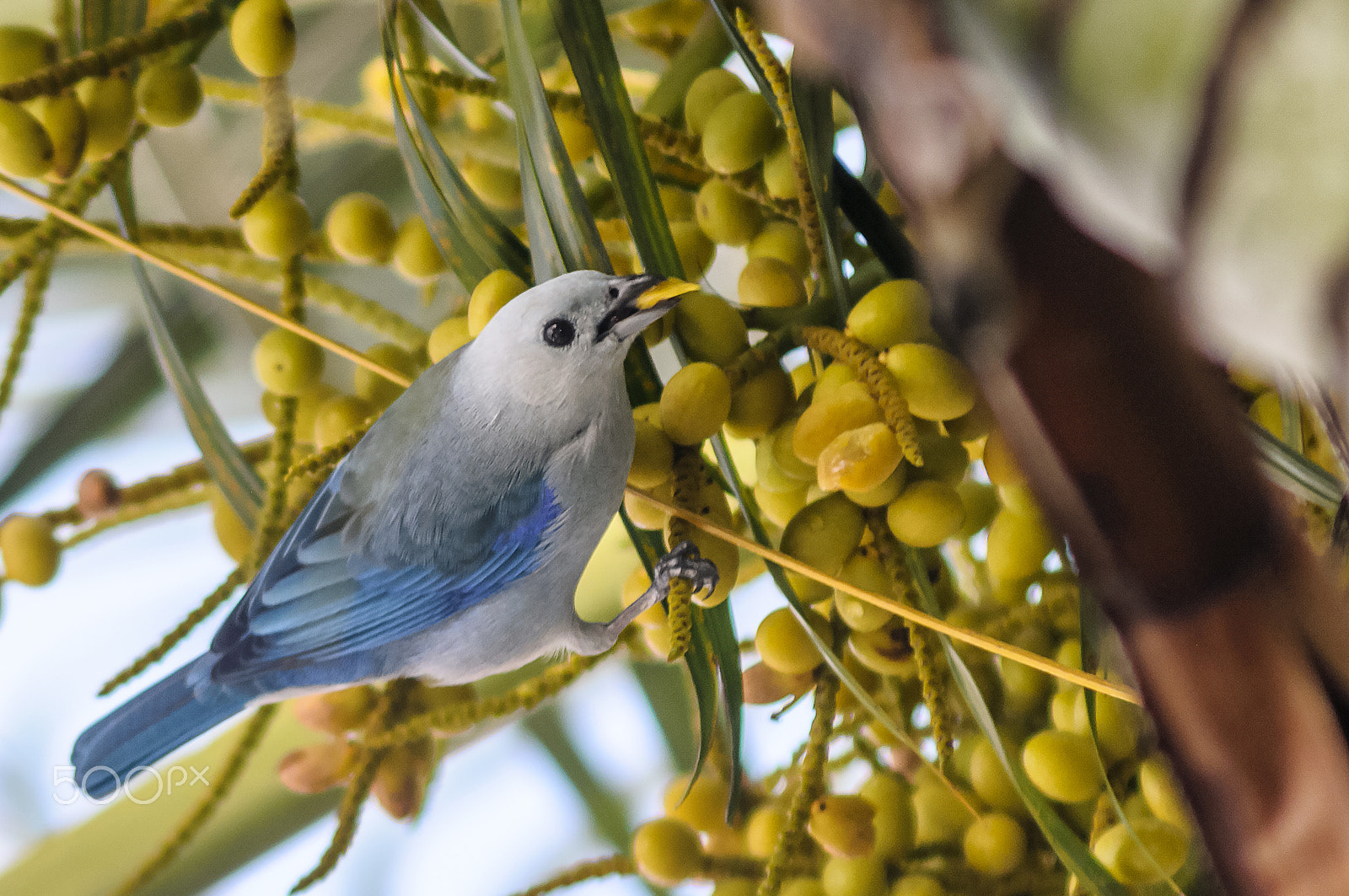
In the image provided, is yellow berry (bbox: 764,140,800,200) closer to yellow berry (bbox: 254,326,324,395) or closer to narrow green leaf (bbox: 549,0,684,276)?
narrow green leaf (bbox: 549,0,684,276)

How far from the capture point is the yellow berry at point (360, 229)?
39 cm

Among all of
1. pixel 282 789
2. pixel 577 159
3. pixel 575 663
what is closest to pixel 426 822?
pixel 282 789

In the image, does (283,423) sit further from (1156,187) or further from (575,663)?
(1156,187)

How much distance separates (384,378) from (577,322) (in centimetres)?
16

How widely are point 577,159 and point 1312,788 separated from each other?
32cm

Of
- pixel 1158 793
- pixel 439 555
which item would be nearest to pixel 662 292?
pixel 439 555

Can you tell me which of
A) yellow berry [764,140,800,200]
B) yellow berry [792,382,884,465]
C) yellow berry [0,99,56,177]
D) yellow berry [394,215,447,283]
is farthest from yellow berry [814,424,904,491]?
yellow berry [0,99,56,177]

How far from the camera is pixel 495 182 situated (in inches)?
16.4

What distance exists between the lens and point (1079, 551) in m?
0.08

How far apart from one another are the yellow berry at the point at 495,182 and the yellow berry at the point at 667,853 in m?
0.27

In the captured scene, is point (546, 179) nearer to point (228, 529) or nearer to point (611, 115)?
point (611, 115)

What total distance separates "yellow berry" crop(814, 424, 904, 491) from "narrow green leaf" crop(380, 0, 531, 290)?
0.45 feet

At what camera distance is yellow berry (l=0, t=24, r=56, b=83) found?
38 centimetres

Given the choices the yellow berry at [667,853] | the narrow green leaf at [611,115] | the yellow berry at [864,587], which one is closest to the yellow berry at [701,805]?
the yellow berry at [667,853]
